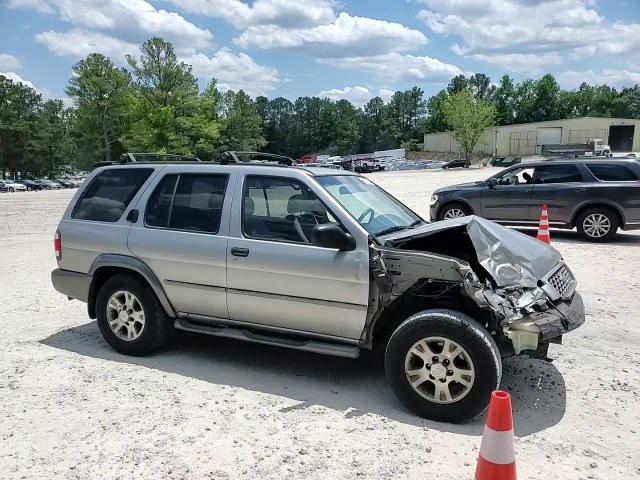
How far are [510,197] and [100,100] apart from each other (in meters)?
73.0

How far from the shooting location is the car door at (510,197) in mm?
11969

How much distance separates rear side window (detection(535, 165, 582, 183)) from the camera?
1159 centimetres

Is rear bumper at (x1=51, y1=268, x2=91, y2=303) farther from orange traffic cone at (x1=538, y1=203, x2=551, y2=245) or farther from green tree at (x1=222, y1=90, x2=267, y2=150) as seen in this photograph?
green tree at (x1=222, y1=90, x2=267, y2=150)

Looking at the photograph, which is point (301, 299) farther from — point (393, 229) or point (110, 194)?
point (110, 194)

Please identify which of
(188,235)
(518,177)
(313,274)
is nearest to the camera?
(313,274)

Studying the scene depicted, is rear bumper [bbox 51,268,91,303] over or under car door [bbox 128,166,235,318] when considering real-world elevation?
under

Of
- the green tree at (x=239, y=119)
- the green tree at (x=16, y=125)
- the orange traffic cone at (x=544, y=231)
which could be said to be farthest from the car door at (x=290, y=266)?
the green tree at (x=239, y=119)

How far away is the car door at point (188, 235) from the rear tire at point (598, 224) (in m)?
9.23

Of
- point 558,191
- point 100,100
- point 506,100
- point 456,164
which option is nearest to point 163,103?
point 100,100

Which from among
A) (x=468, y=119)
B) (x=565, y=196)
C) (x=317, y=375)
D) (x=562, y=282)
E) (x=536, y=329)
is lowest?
(x=317, y=375)

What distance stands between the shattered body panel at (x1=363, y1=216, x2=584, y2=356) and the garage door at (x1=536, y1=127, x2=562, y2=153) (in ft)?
273

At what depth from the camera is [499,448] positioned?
95.9 inches

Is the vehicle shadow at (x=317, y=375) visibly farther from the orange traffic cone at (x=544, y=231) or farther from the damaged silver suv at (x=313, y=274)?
the orange traffic cone at (x=544, y=231)

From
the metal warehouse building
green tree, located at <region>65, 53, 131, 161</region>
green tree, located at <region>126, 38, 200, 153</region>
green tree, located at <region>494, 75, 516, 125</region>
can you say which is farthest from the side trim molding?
green tree, located at <region>494, 75, 516, 125</region>
